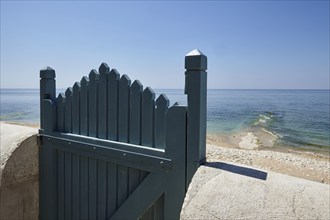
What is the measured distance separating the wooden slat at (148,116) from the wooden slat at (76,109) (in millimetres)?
907

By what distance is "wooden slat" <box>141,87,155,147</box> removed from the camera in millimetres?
2299

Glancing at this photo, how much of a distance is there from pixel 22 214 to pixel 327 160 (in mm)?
15408

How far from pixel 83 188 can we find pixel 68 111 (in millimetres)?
837

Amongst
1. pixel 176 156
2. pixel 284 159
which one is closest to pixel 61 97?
pixel 176 156

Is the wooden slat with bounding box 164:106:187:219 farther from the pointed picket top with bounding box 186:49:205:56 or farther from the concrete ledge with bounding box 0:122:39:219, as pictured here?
the concrete ledge with bounding box 0:122:39:219

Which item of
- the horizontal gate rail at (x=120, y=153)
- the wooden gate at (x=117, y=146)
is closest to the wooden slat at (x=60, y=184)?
the wooden gate at (x=117, y=146)

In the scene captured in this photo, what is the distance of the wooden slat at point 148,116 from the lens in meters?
2.30

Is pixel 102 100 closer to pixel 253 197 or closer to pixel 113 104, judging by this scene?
pixel 113 104

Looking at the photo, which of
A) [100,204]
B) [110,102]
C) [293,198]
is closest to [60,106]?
[110,102]

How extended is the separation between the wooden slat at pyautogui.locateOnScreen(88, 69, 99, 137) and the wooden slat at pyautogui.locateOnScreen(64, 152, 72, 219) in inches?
17.7

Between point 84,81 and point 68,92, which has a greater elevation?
point 84,81

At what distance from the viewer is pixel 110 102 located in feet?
8.54

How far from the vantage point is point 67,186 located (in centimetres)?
299

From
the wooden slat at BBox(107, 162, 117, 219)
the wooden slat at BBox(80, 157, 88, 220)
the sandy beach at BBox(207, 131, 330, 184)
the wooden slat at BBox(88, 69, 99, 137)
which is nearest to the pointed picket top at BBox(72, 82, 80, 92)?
the wooden slat at BBox(88, 69, 99, 137)
